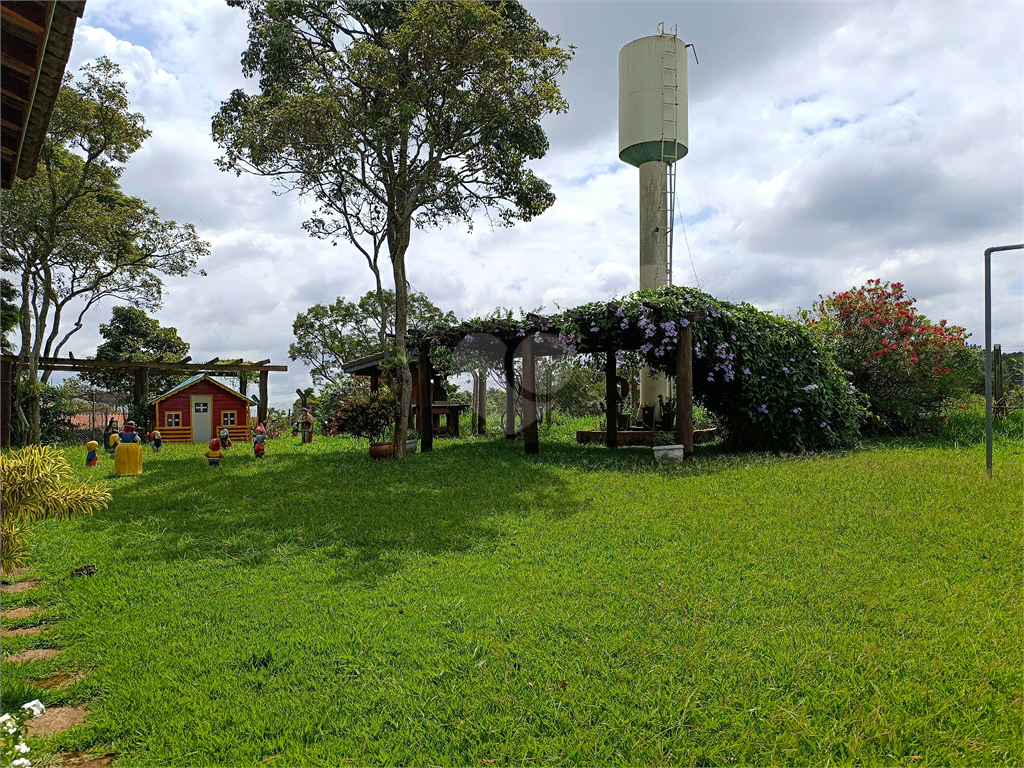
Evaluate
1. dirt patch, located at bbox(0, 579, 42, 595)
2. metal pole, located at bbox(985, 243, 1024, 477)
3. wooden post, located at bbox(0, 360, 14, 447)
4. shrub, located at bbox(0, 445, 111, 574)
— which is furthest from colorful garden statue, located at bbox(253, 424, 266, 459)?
metal pole, located at bbox(985, 243, 1024, 477)

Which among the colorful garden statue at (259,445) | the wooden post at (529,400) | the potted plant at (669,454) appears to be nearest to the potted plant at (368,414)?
the colorful garden statue at (259,445)

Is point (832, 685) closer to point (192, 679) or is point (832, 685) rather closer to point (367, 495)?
point (192, 679)

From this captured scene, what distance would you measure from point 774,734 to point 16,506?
14.5 ft

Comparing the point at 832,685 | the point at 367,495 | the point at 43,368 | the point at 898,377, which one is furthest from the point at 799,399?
the point at 43,368

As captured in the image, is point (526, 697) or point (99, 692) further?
point (99, 692)

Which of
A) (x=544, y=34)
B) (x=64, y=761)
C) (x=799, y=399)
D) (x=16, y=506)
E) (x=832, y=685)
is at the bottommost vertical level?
(x=64, y=761)

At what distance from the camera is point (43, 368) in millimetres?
18344

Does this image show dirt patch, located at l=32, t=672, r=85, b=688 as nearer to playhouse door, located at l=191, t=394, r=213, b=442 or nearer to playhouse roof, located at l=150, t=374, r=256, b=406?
playhouse roof, located at l=150, t=374, r=256, b=406

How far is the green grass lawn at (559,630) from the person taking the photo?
2.94m

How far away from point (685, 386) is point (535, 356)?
11.3ft

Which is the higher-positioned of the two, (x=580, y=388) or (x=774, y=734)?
(x=580, y=388)

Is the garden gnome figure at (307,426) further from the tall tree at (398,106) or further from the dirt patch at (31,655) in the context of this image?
the dirt patch at (31,655)

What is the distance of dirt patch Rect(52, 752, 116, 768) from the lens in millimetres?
2885

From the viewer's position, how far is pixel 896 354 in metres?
13.5
